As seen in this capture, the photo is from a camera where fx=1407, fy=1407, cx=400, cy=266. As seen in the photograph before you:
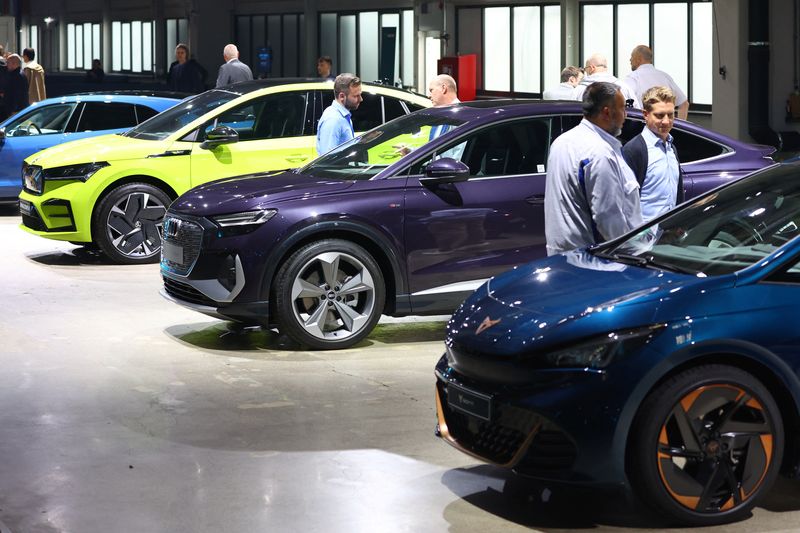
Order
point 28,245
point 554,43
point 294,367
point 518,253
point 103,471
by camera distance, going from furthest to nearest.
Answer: point 554,43, point 28,245, point 518,253, point 294,367, point 103,471

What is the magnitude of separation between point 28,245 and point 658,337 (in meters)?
10.7

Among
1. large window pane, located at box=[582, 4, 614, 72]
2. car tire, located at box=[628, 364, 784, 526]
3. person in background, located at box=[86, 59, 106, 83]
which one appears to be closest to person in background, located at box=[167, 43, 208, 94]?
large window pane, located at box=[582, 4, 614, 72]

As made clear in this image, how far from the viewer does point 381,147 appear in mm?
10055

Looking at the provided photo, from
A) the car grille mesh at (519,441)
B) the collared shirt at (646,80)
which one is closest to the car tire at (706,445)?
the car grille mesh at (519,441)

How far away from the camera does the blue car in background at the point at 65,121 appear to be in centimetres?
1619

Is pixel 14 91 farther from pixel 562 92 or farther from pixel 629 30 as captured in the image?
pixel 629 30

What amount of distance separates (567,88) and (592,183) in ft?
24.3

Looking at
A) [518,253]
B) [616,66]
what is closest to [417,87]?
[616,66]

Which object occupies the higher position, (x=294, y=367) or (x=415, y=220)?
(x=415, y=220)

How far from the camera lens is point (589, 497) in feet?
20.0

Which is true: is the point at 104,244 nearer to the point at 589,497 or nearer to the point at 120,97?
the point at 120,97

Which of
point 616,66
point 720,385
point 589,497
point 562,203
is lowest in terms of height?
point 589,497

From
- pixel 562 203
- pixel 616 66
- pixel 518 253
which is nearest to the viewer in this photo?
pixel 562 203

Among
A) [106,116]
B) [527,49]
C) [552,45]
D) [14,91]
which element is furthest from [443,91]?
[527,49]
